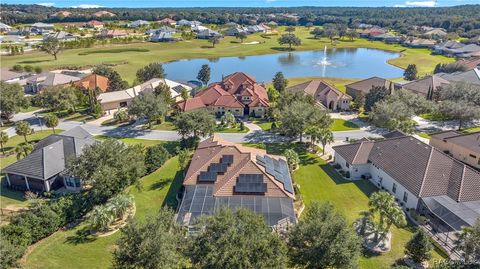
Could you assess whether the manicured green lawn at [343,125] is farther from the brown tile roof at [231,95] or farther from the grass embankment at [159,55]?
the grass embankment at [159,55]

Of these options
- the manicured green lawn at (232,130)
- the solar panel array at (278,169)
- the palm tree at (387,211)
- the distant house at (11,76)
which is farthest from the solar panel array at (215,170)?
the distant house at (11,76)

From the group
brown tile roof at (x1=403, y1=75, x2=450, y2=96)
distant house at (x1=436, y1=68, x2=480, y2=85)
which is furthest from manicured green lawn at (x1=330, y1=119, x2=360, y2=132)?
distant house at (x1=436, y1=68, x2=480, y2=85)

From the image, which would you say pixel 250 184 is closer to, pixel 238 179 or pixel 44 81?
pixel 238 179

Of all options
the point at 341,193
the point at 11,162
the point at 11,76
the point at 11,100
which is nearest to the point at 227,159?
the point at 341,193

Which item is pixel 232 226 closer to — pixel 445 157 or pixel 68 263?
pixel 68 263

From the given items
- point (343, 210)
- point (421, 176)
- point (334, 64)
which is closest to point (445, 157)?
point (421, 176)

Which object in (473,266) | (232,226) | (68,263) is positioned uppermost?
(232,226)

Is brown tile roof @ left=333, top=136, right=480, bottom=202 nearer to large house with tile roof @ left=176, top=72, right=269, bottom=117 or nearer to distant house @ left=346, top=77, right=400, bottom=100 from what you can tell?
large house with tile roof @ left=176, top=72, right=269, bottom=117
